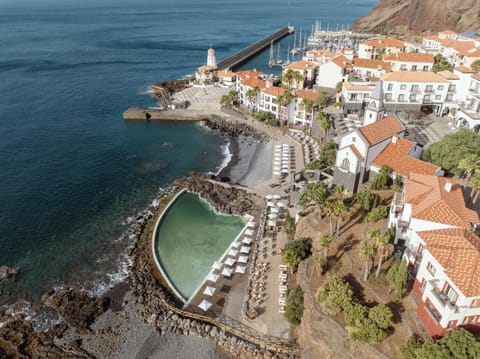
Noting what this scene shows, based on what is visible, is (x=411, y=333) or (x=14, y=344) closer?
(x=411, y=333)

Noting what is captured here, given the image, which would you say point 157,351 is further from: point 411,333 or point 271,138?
point 271,138

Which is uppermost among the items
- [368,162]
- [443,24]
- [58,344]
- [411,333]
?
[443,24]

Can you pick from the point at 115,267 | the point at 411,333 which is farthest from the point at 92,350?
the point at 411,333

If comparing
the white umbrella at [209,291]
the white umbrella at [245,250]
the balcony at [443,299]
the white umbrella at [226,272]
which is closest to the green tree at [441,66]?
the white umbrella at [245,250]

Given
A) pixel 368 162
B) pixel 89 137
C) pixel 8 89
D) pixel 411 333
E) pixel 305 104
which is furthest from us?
pixel 8 89

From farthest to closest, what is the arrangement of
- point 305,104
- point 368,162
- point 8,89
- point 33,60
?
1. point 33,60
2. point 8,89
3. point 305,104
4. point 368,162

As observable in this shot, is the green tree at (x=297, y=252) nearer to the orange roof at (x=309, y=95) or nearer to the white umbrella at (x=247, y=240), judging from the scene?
the white umbrella at (x=247, y=240)

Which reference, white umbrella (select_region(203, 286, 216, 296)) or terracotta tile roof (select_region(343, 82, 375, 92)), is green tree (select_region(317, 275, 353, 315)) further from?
terracotta tile roof (select_region(343, 82, 375, 92))
